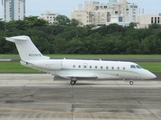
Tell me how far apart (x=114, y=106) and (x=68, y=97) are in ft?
15.9

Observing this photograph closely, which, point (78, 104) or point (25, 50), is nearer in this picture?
point (78, 104)

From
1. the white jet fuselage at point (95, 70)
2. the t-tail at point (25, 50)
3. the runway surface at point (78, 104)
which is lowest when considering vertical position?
the runway surface at point (78, 104)

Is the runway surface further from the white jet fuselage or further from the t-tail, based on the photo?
the white jet fuselage

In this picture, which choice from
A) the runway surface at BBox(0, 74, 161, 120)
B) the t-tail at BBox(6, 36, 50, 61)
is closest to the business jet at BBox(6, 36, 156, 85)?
the t-tail at BBox(6, 36, 50, 61)

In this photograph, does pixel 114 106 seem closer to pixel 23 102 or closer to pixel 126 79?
pixel 23 102

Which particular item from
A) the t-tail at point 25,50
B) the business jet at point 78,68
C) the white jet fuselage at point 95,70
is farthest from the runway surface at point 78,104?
the white jet fuselage at point 95,70

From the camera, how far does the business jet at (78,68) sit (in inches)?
1373

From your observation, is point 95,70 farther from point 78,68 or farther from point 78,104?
point 78,104

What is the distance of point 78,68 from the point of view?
115ft

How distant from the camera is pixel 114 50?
3831 inches

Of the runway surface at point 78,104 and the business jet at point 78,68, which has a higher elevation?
the business jet at point 78,68

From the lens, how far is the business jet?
3488 cm

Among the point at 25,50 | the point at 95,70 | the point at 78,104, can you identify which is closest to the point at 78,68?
the point at 95,70

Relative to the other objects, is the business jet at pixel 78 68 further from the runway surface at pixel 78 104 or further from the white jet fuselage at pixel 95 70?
the runway surface at pixel 78 104
